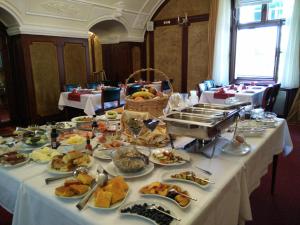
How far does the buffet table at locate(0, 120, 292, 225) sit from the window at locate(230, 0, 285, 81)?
409cm

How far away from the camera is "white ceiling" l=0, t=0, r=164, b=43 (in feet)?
13.2

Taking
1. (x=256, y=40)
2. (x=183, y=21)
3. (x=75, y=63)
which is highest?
(x=183, y=21)

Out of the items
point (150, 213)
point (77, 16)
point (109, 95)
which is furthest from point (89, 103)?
point (150, 213)

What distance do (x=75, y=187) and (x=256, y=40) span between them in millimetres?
4961

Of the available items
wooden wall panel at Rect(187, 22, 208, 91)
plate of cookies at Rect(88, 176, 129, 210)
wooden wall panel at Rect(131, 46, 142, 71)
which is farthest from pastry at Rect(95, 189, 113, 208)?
wooden wall panel at Rect(131, 46, 142, 71)

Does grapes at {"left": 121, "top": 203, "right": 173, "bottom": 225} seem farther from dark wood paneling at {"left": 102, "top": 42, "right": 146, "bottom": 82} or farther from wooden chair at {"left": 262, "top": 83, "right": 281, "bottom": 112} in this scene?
dark wood paneling at {"left": 102, "top": 42, "right": 146, "bottom": 82}

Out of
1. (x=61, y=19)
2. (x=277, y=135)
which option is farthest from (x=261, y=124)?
(x=61, y=19)

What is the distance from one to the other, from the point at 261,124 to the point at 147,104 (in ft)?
2.73

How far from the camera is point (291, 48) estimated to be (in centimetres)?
426

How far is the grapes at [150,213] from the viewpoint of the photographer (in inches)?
30.1

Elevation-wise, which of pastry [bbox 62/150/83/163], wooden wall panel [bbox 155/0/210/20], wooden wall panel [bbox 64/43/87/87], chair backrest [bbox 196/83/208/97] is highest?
wooden wall panel [bbox 155/0/210/20]

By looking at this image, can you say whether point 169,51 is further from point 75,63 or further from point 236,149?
point 236,149

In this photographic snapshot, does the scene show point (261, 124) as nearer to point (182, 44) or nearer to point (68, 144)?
point (68, 144)

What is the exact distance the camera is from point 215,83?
16.7ft
